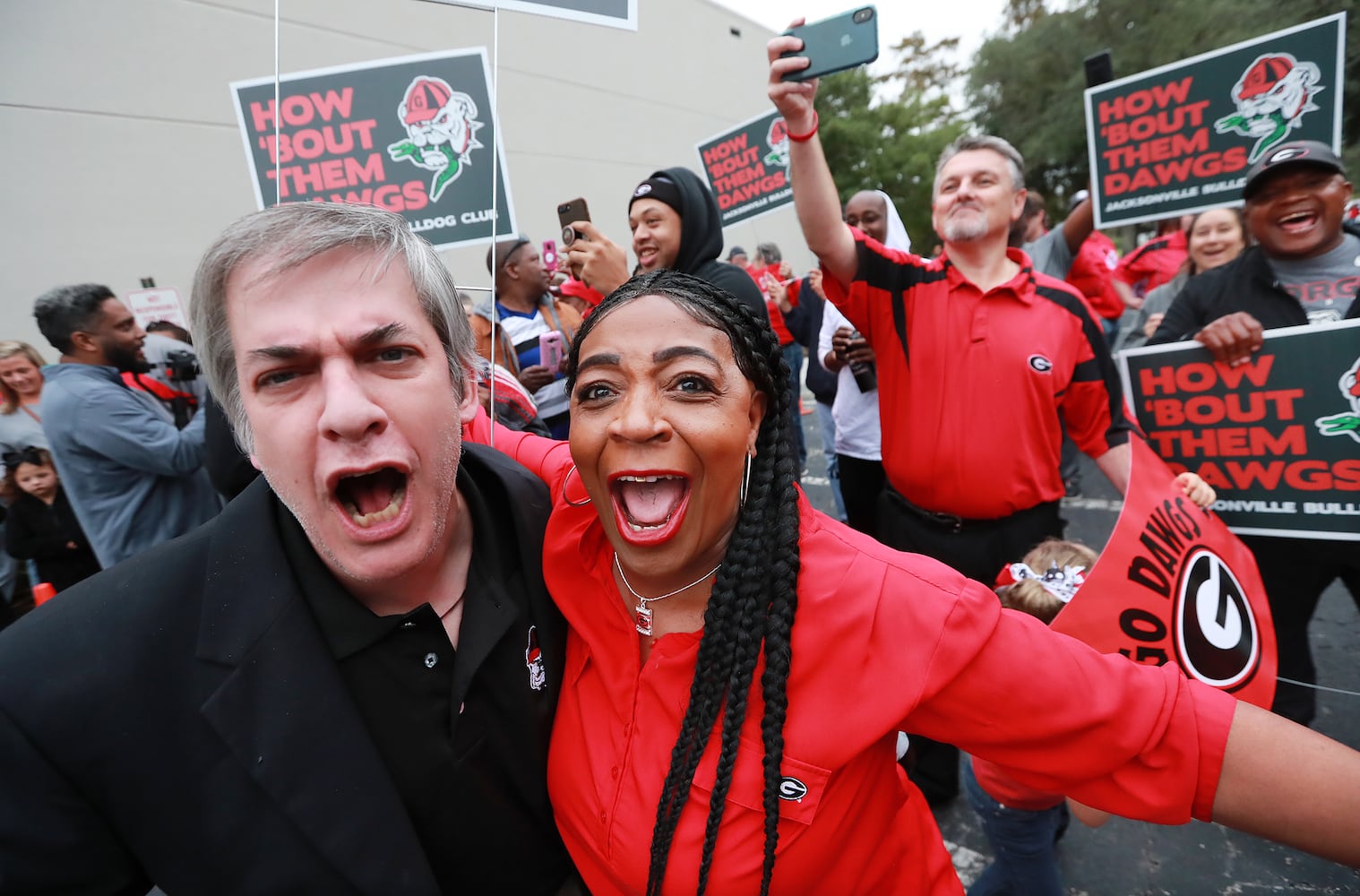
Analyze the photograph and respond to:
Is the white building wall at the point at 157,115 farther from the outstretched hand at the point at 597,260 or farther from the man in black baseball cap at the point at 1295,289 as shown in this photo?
the man in black baseball cap at the point at 1295,289

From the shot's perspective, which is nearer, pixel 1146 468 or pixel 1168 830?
pixel 1146 468

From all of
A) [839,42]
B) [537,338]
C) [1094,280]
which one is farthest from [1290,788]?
[1094,280]

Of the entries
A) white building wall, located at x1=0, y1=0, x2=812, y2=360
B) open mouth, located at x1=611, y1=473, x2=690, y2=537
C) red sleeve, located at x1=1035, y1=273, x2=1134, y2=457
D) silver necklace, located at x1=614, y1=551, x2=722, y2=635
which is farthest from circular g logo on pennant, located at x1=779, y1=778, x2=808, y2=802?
white building wall, located at x1=0, y1=0, x2=812, y2=360

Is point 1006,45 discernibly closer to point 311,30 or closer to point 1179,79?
point 311,30

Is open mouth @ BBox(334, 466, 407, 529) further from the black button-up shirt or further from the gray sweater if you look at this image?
the gray sweater

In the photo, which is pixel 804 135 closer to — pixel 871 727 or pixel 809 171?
pixel 809 171

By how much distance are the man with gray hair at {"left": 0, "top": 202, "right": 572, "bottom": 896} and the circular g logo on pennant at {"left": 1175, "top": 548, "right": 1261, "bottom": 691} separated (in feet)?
5.56

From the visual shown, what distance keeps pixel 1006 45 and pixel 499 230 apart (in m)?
27.7

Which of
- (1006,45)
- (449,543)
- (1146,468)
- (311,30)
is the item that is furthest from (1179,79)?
(1006,45)

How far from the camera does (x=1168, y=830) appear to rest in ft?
8.30

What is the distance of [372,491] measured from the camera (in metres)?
1.31

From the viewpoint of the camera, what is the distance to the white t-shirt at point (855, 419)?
369 centimetres

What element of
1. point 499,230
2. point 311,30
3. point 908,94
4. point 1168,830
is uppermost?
point 908,94

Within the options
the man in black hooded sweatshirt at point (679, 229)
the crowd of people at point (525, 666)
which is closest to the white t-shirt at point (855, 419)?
the man in black hooded sweatshirt at point (679, 229)
